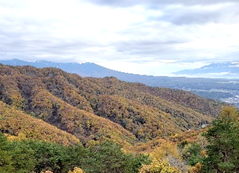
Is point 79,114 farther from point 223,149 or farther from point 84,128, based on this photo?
point 223,149

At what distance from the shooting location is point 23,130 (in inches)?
2768

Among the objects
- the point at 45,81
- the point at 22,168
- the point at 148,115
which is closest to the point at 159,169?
the point at 22,168

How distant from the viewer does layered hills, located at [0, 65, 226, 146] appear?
82.0 metres

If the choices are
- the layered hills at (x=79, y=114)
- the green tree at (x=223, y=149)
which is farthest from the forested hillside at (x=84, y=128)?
the green tree at (x=223, y=149)

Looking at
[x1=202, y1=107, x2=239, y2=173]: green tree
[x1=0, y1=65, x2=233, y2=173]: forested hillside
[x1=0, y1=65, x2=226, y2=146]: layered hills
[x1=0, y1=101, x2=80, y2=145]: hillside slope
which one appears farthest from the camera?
[x1=0, y1=65, x2=226, y2=146]: layered hills

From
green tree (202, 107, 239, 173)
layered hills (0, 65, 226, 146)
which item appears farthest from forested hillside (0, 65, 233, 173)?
green tree (202, 107, 239, 173)

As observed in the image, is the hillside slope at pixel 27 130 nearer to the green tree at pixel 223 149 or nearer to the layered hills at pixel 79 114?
the layered hills at pixel 79 114

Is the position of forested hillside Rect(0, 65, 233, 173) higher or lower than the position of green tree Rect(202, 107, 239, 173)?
lower

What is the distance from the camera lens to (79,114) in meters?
104

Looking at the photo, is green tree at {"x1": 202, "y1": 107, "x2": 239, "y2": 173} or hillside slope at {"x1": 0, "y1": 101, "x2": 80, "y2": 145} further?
hillside slope at {"x1": 0, "y1": 101, "x2": 80, "y2": 145}

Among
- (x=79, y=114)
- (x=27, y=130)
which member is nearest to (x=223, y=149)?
(x=27, y=130)

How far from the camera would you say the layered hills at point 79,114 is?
82000mm

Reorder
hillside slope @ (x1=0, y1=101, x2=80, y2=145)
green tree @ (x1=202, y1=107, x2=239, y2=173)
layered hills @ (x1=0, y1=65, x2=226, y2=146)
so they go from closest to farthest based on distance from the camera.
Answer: green tree @ (x1=202, y1=107, x2=239, y2=173) < hillside slope @ (x1=0, y1=101, x2=80, y2=145) < layered hills @ (x1=0, y1=65, x2=226, y2=146)

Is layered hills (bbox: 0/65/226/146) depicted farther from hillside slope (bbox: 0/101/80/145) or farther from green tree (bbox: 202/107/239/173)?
green tree (bbox: 202/107/239/173)
